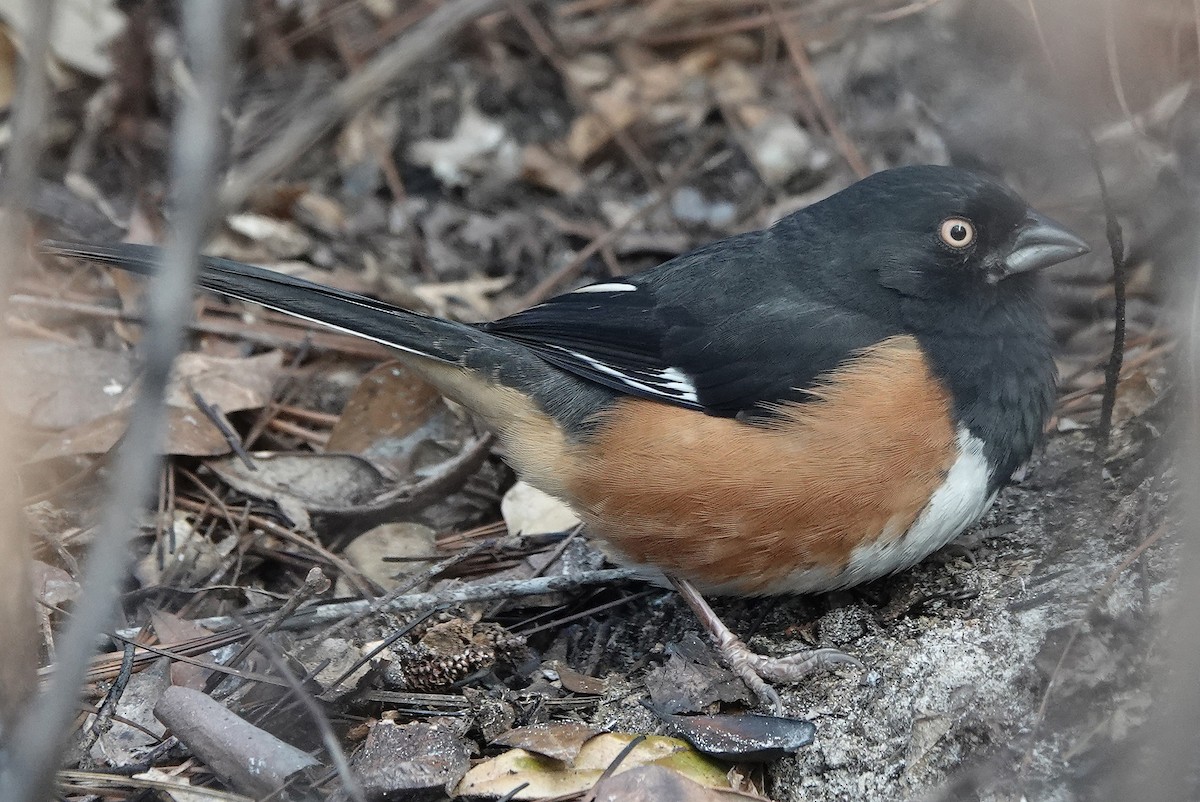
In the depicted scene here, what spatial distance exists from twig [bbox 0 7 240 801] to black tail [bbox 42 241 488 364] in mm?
1418

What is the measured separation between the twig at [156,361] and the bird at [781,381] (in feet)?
4.50

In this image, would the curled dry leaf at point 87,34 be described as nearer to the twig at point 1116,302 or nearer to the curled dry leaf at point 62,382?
the curled dry leaf at point 62,382

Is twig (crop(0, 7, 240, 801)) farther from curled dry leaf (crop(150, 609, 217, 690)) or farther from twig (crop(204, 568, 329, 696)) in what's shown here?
curled dry leaf (crop(150, 609, 217, 690))

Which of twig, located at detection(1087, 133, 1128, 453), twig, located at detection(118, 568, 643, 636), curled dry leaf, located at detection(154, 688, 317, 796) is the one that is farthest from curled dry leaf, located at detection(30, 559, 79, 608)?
twig, located at detection(1087, 133, 1128, 453)

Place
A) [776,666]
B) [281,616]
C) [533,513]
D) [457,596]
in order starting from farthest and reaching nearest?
[533,513] < [457,596] < [776,666] < [281,616]

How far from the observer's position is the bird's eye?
9.73 ft

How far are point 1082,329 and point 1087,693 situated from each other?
1.80 m

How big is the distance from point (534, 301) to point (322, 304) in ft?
4.60

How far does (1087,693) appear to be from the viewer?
240 centimetres

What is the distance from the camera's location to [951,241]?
2971 millimetres

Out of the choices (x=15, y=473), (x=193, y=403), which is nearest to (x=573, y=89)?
(x=193, y=403)

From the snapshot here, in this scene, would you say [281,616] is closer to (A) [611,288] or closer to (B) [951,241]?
(A) [611,288]

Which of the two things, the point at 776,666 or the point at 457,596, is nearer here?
the point at 776,666

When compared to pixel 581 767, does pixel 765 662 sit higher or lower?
lower
